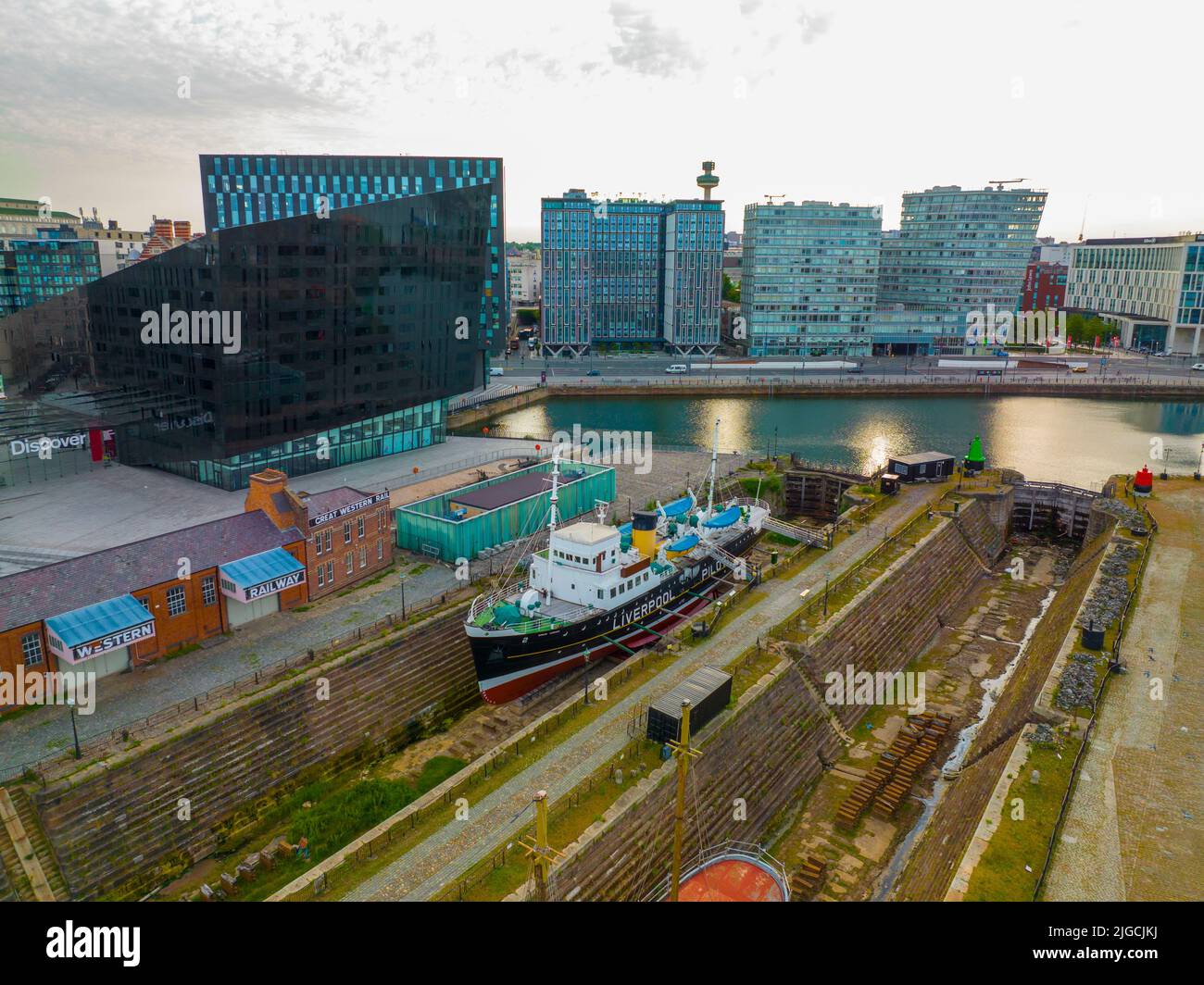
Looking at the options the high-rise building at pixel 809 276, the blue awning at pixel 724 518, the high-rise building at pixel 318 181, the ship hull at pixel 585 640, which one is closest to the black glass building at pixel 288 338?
the ship hull at pixel 585 640

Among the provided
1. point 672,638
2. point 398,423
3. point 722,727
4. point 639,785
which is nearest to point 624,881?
point 639,785

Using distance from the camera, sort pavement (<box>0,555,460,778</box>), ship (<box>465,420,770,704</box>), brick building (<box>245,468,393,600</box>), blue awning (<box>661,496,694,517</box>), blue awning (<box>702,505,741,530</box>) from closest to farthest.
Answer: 1. pavement (<box>0,555,460,778</box>)
2. ship (<box>465,420,770,704</box>)
3. brick building (<box>245,468,393,600</box>)
4. blue awning (<box>702,505,741,530</box>)
5. blue awning (<box>661,496,694,517</box>)

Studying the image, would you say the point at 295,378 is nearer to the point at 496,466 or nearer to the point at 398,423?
the point at 398,423

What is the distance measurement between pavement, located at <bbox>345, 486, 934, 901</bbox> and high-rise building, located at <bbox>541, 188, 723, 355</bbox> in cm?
9504

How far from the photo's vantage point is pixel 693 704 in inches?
1060

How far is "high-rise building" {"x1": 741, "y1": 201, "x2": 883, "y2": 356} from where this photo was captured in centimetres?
12825

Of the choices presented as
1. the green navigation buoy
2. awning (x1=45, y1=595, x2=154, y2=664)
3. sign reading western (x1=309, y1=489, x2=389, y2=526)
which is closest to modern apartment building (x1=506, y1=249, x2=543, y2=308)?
the green navigation buoy

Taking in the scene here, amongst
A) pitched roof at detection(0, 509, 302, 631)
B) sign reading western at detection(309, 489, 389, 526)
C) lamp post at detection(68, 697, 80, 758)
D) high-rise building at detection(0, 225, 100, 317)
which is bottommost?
lamp post at detection(68, 697, 80, 758)

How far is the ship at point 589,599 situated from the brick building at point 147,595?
933 cm

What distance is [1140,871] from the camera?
21.9m

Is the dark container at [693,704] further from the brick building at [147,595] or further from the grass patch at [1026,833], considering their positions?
the brick building at [147,595]

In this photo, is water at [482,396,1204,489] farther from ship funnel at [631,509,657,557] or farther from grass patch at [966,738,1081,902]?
grass patch at [966,738,1081,902]

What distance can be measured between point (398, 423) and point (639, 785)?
4296 cm

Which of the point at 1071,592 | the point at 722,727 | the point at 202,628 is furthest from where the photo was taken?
the point at 1071,592
